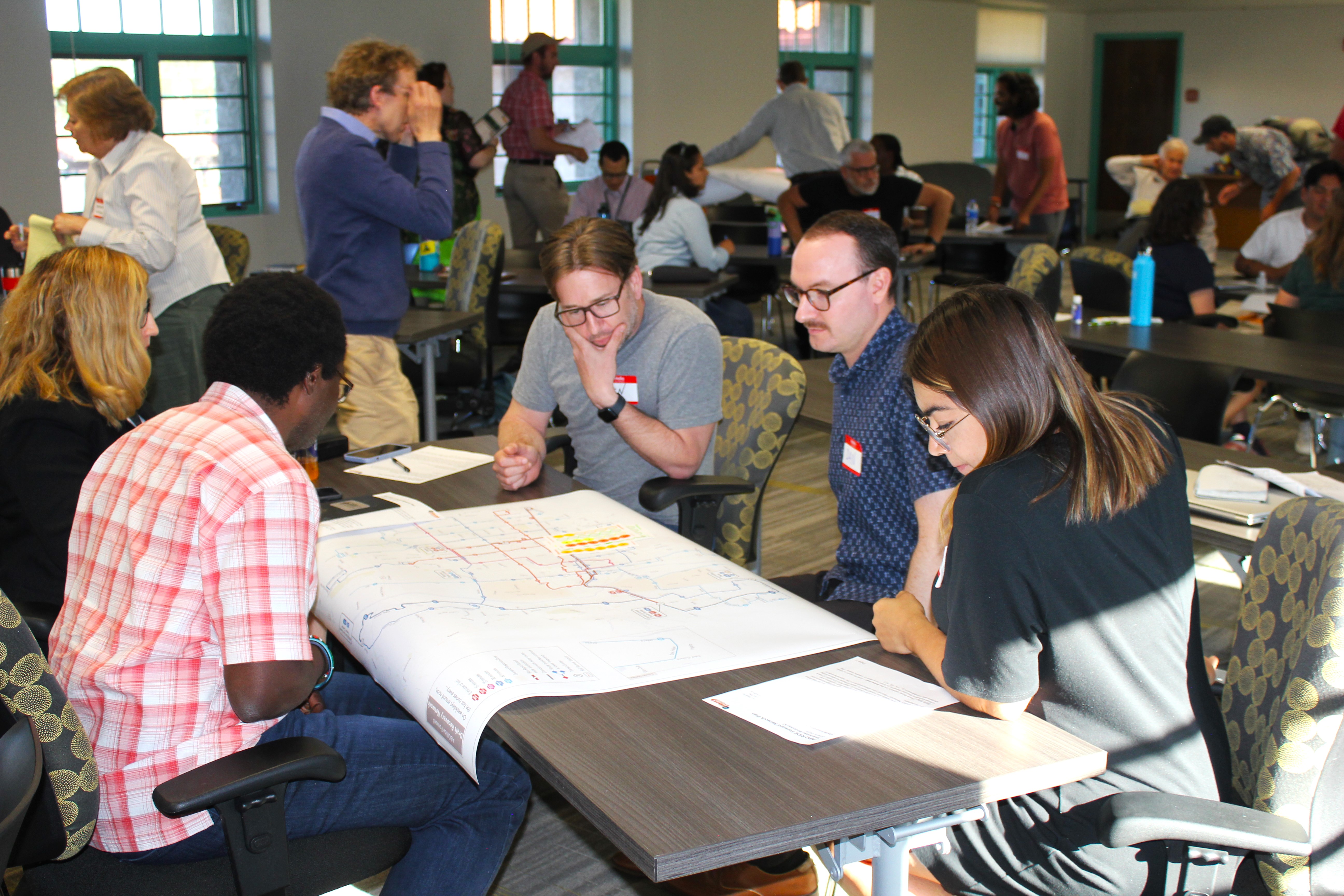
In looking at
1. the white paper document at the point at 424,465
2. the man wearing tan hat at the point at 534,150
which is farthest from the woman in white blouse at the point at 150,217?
the man wearing tan hat at the point at 534,150

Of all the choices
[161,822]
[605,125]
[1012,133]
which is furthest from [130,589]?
[605,125]

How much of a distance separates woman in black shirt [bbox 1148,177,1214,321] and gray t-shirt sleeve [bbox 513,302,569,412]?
117 inches

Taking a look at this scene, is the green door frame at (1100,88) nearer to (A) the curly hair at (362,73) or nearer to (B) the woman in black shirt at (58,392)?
(A) the curly hair at (362,73)

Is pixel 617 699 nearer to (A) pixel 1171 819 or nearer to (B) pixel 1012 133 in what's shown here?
(A) pixel 1171 819

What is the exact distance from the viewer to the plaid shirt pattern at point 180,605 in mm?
1372

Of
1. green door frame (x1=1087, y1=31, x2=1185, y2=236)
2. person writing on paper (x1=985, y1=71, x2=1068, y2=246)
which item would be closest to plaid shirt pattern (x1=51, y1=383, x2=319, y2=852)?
person writing on paper (x1=985, y1=71, x2=1068, y2=246)

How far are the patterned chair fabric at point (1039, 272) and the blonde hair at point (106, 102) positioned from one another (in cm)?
329

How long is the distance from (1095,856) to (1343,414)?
10.7ft

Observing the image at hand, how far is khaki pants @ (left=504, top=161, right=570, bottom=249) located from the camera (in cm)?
768

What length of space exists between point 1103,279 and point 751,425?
9.86 feet

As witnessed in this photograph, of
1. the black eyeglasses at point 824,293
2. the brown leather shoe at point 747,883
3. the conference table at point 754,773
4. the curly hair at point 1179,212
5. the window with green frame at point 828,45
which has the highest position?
the window with green frame at point 828,45

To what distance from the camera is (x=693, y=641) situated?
1507 millimetres

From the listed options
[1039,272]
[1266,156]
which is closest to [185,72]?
[1039,272]

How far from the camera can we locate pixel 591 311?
7.90 ft
